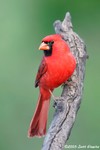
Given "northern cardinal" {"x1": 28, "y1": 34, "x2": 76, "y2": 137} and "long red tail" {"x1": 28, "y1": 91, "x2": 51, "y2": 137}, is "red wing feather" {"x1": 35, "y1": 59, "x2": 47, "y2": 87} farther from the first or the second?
"long red tail" {"x1": 28, "y1": 91, "x2": 51, "y2": 137}

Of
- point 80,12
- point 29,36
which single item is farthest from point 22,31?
point 80,12

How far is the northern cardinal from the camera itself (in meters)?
6.29

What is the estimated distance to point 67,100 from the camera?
6.07 m

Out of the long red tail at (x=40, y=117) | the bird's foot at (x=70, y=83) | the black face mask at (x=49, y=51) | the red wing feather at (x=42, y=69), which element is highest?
the black face mask at (x=49, y=51)

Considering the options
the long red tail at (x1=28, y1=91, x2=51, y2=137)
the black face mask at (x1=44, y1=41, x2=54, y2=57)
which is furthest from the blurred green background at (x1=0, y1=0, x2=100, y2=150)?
the black face mask at (x1=44, y1=41, x2=54, y2=57)

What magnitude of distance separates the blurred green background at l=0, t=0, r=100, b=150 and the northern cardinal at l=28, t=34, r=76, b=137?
1.17 ft

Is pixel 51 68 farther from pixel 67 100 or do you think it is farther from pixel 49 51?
pixel 67 100

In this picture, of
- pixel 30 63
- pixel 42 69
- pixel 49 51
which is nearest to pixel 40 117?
pixel 42 69

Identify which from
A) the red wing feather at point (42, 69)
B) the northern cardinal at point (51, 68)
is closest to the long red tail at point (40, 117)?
the northern cardinal at point (51, 68)

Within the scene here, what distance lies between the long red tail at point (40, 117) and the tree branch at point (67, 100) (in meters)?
0.32

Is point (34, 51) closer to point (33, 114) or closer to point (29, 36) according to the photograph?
point (29, 36)

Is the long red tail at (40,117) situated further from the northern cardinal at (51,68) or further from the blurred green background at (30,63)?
the blurred green background at (30,63)

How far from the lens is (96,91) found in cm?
705

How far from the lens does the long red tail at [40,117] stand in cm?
640
